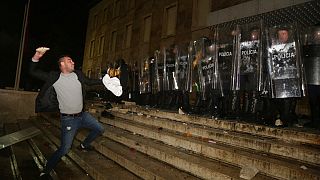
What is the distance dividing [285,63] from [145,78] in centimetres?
597

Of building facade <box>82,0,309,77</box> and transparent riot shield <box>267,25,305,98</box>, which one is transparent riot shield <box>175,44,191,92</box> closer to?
building facade <box>82,0,309,77</box>

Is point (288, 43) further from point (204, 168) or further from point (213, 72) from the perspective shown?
point (204, 168)

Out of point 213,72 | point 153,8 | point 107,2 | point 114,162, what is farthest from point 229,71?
point 107,2

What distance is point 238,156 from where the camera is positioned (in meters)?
4.07

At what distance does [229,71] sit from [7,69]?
31812 millimetres

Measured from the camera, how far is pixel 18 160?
21.0 ft

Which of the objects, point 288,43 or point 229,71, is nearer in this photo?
point 288,43

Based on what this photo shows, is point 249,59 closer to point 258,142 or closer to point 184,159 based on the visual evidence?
point 258,142

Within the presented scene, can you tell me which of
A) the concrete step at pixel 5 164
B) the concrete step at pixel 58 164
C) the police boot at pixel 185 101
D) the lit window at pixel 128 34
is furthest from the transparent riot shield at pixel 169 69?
the lit window at pixel 128 34

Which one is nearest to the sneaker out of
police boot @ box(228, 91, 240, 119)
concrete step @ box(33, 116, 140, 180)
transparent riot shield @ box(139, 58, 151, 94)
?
concrete step @ box(33, 116, 140, 180)

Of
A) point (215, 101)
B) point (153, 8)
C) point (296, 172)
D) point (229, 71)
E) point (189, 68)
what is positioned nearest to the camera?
point (296, 172)

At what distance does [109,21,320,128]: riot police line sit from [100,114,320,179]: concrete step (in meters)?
1.39

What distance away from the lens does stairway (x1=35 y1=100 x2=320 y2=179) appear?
12.2 ft

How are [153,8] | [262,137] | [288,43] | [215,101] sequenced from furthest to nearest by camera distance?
[153,8] → [215,101] → [288,43] → [262,137]
